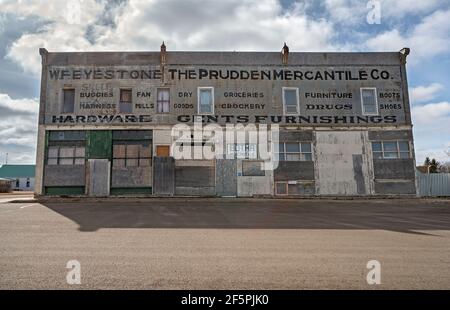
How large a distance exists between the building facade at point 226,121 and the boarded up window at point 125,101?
0.07m

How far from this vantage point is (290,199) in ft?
63.6

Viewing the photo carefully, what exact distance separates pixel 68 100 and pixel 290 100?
1419 cm

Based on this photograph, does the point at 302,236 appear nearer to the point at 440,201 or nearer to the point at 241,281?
the point at 241,281

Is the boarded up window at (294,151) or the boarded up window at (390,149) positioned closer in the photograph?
the boarded up window at (294,151)

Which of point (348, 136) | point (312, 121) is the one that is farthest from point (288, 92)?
point (348, 136)

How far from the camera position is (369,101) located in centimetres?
2164

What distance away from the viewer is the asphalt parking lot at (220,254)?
4.38 meters

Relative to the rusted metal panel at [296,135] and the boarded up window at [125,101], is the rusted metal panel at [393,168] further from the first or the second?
the boarded up window at [125,101]

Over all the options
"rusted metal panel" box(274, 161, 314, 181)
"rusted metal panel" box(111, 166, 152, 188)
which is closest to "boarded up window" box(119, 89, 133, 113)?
"rusted metal panel" box(111, 166, 152, 188)

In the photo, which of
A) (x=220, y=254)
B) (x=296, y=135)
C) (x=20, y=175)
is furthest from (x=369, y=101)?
(x=20, y=175)

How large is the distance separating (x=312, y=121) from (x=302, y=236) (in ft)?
46.9

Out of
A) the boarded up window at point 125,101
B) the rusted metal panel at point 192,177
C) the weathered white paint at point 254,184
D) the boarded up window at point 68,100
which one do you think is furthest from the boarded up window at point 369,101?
the boarded up window at point 68,100

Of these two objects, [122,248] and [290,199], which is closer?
[122,248]
